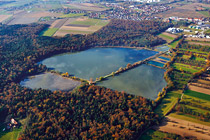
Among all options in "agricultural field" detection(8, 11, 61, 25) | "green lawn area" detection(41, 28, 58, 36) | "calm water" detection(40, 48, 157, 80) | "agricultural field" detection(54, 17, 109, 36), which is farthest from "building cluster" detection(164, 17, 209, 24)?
"agricultural field" detection(8, 11, 61, 25)

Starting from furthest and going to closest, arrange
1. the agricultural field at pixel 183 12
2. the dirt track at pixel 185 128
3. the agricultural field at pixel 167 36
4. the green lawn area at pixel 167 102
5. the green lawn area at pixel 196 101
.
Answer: the agricultural field at pixel 183 12, the agricultural field at pixel 167 36, the green lawn area at pixel 196 101, the green lawn area at pixel 167 102, the dirt track at pixel 185 128

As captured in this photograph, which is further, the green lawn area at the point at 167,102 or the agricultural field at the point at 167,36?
the agricultural field at the point at 167,36

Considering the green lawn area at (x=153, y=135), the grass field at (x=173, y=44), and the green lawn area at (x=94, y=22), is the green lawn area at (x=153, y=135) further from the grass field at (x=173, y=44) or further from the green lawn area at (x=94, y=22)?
the green lawn area at (x=94, y=22)

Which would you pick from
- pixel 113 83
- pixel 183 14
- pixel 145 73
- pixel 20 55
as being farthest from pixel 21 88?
pixel 183 14

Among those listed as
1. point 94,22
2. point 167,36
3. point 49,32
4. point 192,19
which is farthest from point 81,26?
point 192,19

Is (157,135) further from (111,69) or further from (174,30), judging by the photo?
(174,30)

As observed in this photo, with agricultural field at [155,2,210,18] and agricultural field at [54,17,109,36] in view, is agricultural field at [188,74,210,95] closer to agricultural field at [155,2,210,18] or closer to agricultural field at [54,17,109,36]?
agricultural field at [54,17,109,36]

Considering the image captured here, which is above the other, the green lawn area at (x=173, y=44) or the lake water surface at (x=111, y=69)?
the green lawn area at (x=173, y=44)

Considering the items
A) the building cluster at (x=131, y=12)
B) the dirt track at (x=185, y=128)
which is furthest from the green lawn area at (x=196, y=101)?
the building cluster at (x=131, y=12)
